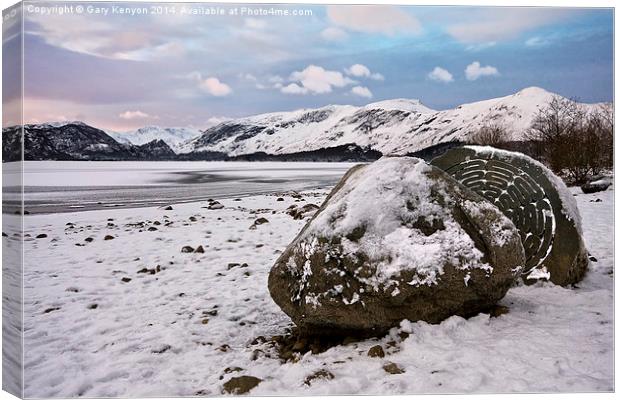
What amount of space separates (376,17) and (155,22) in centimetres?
229

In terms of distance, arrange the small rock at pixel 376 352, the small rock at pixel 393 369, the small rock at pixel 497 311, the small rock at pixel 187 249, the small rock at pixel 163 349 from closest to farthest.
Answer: the small rock at pixel 393 369 → the small rock at pixel 376 352 → the small rock at pixel 163 349 → the small rock at pixel 497 311 → the small rock at pixel 187 249

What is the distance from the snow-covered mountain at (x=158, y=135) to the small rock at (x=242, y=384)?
305cm

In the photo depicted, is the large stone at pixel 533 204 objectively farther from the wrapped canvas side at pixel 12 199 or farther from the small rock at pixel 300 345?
the wrapped canvas side at pixel 12 199

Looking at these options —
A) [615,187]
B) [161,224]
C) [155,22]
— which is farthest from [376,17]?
[161,224]

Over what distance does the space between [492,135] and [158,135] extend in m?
4.11

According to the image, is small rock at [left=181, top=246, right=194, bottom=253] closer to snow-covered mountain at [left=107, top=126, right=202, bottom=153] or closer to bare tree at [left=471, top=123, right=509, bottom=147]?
snow-covered mountain at [left=107, top=126, right=202, bottom=153]

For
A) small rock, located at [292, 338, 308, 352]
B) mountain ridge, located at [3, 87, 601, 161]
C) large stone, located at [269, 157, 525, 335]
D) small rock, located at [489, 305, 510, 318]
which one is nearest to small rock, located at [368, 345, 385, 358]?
large stone, located at [269, 157, 525, 335]

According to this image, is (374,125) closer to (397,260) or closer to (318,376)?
(397,260)

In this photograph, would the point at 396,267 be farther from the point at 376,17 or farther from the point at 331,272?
the point at 376,17

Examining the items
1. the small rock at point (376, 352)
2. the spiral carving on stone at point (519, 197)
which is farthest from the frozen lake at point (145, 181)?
the small rock at point (376, 352)

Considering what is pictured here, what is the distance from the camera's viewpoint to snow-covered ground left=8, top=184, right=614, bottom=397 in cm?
482

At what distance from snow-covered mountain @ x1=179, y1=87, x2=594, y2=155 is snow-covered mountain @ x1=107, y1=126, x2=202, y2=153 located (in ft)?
0.34

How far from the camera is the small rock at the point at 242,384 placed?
4941 mm

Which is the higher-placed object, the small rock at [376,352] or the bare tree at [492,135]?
the bare tree at [492,135]
